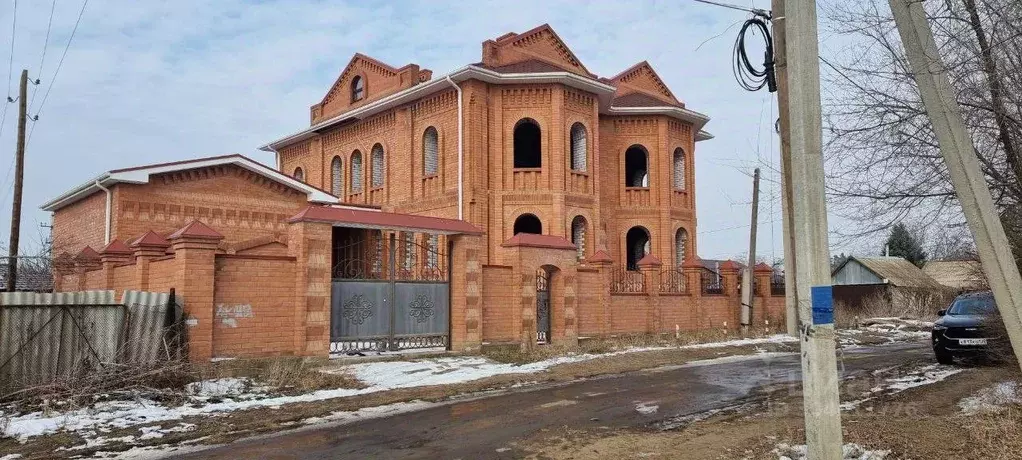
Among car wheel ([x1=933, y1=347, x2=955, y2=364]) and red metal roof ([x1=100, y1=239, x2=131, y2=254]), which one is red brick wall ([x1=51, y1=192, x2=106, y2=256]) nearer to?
red metal roof ([x1=100, y1=239, x2=131, y2=254])

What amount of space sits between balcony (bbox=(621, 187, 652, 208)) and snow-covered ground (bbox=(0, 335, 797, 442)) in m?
12.2

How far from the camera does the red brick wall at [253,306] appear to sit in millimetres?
12719

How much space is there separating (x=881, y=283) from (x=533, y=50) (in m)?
26.8

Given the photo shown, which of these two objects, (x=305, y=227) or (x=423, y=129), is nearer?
(x=305, y=227)

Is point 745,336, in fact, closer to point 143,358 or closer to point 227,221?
point 227,221

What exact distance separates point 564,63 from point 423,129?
20.2 feet

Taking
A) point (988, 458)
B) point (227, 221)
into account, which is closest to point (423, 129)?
point (227, 221)

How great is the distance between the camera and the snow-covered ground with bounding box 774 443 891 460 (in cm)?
620

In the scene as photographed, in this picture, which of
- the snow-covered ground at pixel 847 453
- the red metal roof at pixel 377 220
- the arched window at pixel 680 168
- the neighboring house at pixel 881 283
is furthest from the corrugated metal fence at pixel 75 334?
the neighboring house at pixel 881 283

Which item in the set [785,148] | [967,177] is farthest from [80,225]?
[967,177]

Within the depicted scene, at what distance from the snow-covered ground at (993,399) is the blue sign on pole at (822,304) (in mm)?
4375

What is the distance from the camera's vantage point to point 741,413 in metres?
9.19

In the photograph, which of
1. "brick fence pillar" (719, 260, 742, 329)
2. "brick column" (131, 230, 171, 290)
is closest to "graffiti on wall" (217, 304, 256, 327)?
"brick column" (131, 230, 171, 290)

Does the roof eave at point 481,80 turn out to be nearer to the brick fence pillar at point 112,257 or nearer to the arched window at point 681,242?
the arched window at point 681,242
